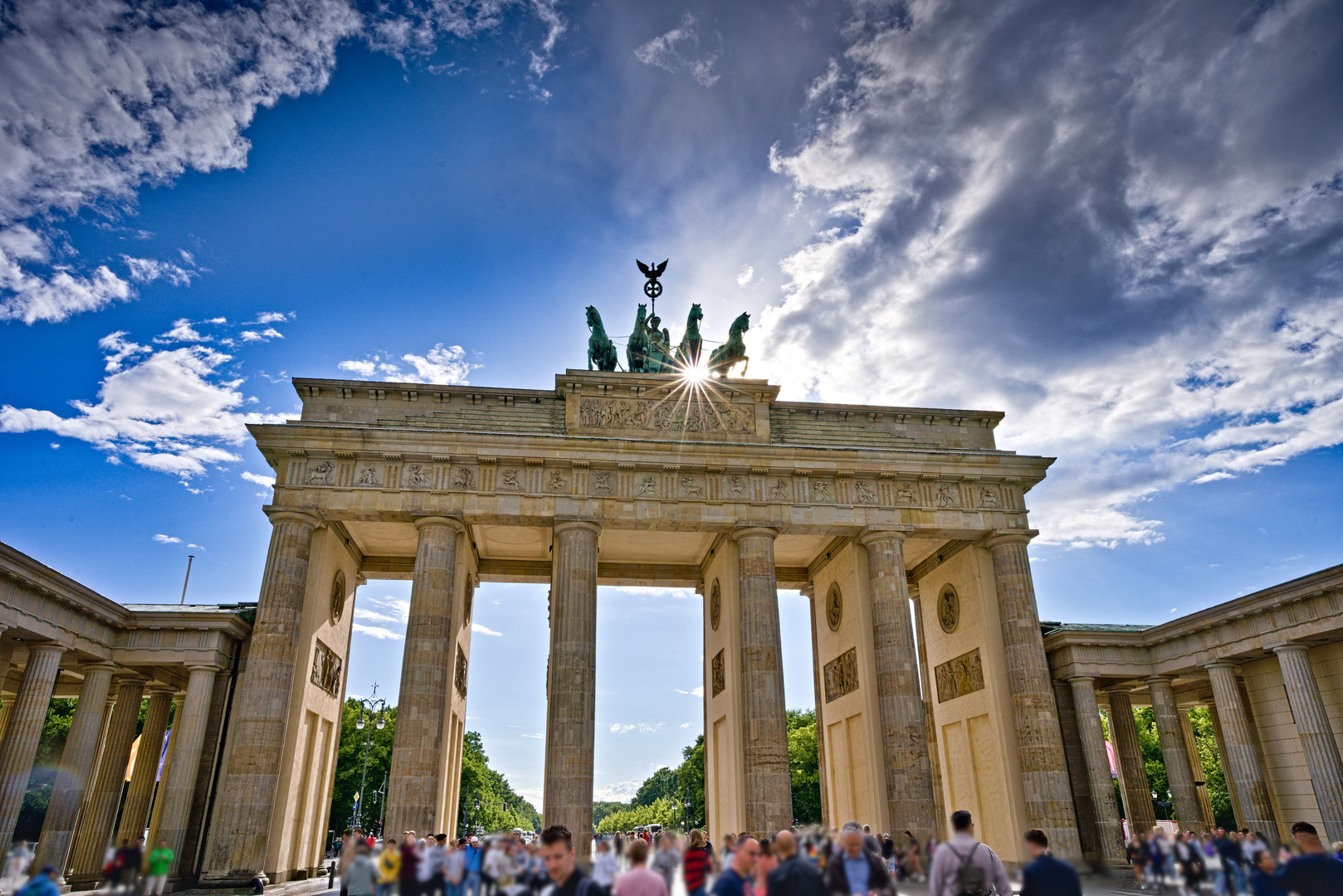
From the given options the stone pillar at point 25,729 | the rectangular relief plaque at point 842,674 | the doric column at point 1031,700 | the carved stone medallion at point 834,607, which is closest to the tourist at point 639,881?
the stone pillar at point 25,729

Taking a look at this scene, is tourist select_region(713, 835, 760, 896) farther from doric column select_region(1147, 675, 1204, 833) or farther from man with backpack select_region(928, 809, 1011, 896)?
doric column select_region(1147, 675, 1204, 833)

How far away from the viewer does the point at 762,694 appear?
2591cm

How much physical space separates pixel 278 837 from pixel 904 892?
2161 centimetres

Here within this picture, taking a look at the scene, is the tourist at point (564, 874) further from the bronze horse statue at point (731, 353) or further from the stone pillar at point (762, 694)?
the bronze horse statue at point (731, 353)

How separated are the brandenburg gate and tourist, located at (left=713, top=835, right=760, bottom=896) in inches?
721

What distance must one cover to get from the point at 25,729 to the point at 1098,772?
32.5 meters

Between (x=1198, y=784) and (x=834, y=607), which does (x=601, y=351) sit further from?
(x=1198, y=784)

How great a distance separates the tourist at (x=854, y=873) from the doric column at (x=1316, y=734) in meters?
22.7

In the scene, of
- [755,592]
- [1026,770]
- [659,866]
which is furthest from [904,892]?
[1026,770]

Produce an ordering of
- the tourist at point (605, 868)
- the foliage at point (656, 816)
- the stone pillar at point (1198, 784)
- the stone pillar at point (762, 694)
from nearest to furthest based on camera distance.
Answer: the tourist at point (605, 868), the stone pillar at point (762, 694), the stone pillar at point (1198, 784), the foliage at point (656, 816)

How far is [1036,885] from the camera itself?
6754 mm

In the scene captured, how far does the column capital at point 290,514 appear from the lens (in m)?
25.8

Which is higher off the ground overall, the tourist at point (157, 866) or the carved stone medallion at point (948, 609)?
the carved stone medallion at point (948, 609)

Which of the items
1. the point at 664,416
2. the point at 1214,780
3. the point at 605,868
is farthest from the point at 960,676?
the point at 1214,780
